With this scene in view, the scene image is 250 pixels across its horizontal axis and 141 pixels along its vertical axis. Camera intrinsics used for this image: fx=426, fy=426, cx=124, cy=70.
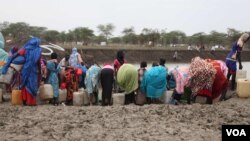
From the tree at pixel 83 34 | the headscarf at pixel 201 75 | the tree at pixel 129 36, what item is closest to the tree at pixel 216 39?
the tree at pixel 129 36

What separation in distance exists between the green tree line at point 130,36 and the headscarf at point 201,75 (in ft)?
168

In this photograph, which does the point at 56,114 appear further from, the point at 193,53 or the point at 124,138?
the point at 193,53

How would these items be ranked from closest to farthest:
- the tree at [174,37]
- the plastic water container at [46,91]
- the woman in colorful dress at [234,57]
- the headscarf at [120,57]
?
the plastic water container at [46,91]
the headscarf at [120,57]
the woman in colorful dress at [234,57]
the tree at [174,37]

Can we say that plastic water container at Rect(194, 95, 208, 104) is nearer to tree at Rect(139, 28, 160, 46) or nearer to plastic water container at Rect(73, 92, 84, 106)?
plastic water container at Rect(73, 92, 84, 106)

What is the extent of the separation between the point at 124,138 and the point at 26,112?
2.73m

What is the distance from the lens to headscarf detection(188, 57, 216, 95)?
905 cm

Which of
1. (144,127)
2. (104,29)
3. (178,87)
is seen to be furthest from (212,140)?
(104,29)

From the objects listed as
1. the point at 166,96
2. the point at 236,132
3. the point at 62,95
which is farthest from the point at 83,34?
the point at 236,132

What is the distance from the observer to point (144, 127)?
248 inches

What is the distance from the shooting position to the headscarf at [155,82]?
9.39m

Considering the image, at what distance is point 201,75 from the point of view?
9031 mm

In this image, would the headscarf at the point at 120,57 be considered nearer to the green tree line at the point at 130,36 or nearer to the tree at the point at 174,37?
the green tree line at the point at 130,36

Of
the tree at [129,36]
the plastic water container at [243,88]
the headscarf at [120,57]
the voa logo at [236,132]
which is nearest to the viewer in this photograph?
the voa logo at [236,132]

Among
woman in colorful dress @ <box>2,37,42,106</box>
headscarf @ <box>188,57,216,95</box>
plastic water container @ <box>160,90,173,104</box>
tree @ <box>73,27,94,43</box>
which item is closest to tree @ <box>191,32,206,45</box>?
tree @ <box>73,27,94,43</box>
